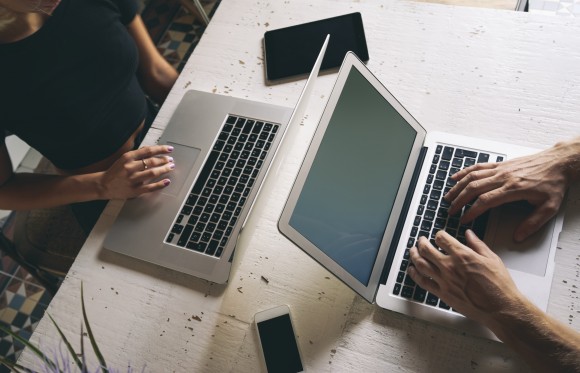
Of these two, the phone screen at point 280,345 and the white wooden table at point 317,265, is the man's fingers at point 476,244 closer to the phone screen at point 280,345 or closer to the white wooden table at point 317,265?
the white wooden table at point 317,265

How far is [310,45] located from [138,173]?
0.53 metres

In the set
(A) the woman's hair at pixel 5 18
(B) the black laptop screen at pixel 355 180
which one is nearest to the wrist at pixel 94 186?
(A) the woman's hair at pixel 5 18

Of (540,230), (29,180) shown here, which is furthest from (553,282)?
(29,180)

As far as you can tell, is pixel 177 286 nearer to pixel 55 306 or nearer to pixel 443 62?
pixel 55 306

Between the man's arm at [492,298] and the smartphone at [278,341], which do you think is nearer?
the man's arm at [492,298]

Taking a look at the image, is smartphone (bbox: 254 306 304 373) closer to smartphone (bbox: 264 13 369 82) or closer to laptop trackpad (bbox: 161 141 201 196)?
laptop trackpad (bbox: 161 141 201 196)

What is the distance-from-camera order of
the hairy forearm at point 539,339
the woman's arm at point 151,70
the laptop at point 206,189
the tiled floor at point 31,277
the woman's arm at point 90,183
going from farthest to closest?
the tiled floor at point 31,277 < the woman's arm at point 151,70 < the woman's arm at point 90,183 < the laptop at point 206,189 < the hairy forearm at point 539,339

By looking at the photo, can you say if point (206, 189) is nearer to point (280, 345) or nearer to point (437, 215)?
point (280, 345)

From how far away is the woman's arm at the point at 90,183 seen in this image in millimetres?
1036

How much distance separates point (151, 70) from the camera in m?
1.36

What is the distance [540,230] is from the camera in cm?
84

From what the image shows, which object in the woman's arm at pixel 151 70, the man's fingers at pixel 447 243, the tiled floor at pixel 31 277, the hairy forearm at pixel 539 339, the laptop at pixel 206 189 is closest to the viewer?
the hairy forearm at pixel 539 339

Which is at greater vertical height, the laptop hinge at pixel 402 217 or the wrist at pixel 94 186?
the laptop hinge at pixel 402 217

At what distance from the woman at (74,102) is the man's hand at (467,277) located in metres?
0.60
